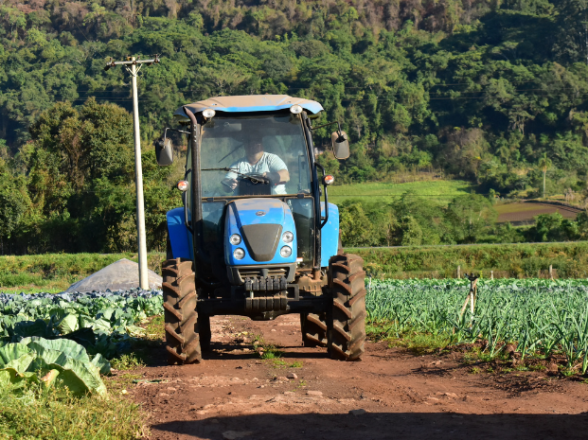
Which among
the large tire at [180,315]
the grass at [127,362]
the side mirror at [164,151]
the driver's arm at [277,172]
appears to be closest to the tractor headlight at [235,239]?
the large tire at [180,315]

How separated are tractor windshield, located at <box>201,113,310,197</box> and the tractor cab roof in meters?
0.14

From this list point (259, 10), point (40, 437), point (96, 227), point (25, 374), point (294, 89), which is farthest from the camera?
point (259, 10)

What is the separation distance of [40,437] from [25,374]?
96 cm

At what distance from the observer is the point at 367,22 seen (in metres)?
187

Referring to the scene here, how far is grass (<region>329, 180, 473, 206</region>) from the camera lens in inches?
3866

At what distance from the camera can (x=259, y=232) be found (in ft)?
25.2

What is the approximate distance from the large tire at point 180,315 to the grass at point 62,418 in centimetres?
238

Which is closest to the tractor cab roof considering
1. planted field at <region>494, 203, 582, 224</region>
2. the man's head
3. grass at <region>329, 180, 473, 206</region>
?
the man's head

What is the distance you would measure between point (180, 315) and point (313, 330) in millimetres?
2331

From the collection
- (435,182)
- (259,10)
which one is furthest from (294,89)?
Result: (259,10)

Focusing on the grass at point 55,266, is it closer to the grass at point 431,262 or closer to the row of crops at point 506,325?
the grass at point 431,262

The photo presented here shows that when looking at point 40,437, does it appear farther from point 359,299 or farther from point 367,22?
point 367,22

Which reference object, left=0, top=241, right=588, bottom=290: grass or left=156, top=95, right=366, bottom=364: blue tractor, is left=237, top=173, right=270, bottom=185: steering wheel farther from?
left=0, top=241, right=588, bottom=290: grass

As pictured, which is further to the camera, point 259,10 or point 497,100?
point 259,10
